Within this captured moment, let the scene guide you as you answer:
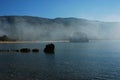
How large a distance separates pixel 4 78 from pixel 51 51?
6925cm

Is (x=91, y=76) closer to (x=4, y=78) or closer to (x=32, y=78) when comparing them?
(x=32, y=78)

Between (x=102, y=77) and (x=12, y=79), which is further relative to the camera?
(x=102, y=77)

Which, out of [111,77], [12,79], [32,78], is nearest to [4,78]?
[12,79]

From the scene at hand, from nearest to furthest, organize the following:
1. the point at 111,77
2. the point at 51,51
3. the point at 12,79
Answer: the point at 12,79
the point at 111,77
the point at 51,51

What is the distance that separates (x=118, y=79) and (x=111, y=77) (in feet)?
6.47

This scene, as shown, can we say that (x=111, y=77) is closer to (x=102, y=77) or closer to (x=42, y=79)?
(x=102, y=77)

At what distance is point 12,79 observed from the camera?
138ft

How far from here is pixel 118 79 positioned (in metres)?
43.2

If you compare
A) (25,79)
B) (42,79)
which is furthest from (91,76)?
(25,79)

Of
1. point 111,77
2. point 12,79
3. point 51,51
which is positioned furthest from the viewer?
point 51,51

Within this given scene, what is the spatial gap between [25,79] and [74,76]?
9.13 meters

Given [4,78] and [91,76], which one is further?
[91,76]

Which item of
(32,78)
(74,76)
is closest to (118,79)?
(74,76)

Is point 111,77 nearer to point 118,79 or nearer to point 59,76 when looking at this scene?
point 118,79
